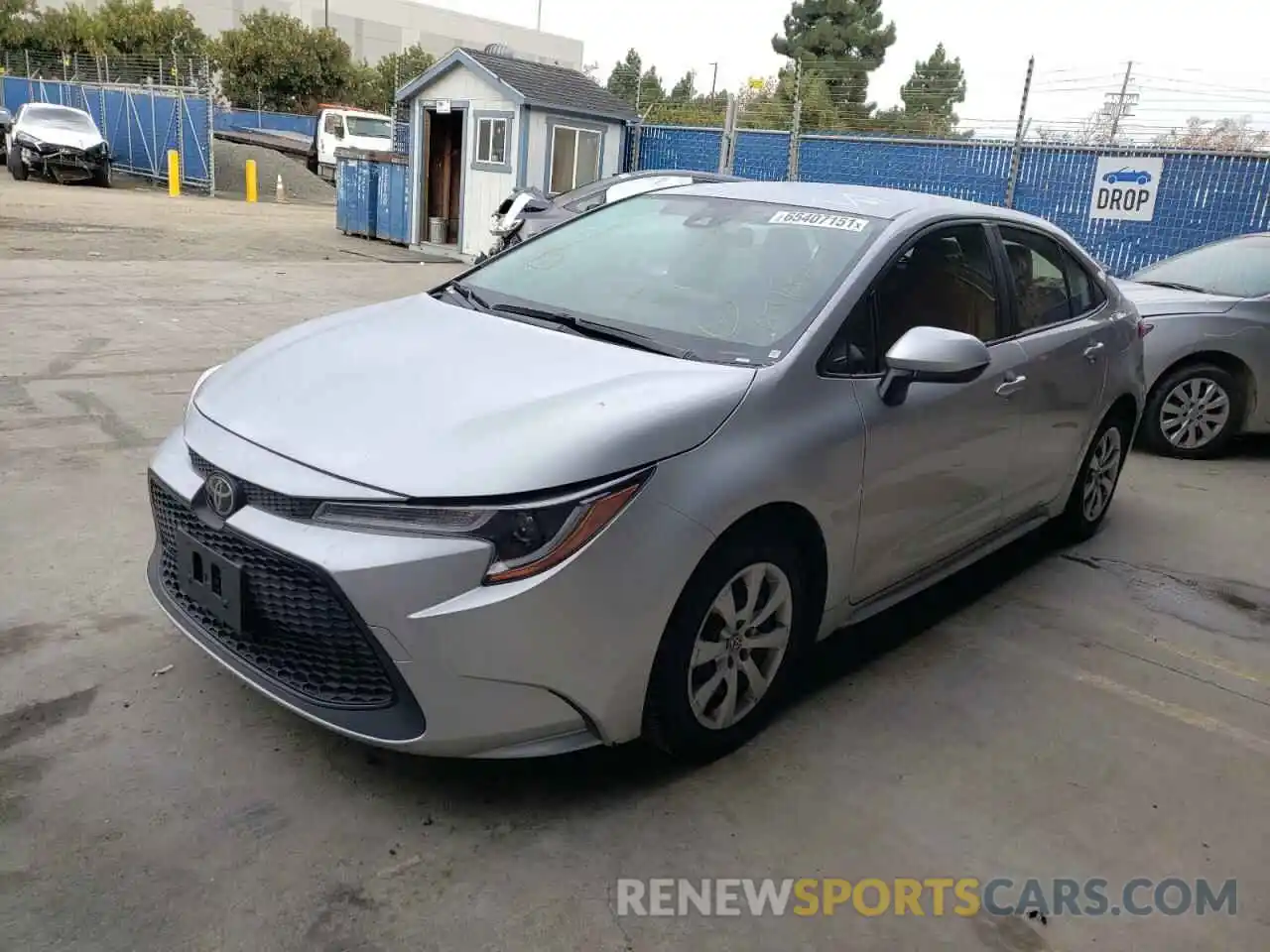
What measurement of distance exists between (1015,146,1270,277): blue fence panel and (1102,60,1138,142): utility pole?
0.66 metres

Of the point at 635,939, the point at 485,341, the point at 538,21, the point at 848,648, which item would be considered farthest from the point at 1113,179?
the point at 538,21

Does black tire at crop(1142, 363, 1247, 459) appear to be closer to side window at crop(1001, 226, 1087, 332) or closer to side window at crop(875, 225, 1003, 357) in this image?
side window at crop(1001, 226, 1087, 332)

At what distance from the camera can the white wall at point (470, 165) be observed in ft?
49.1

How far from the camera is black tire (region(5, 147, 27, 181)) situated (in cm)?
2306

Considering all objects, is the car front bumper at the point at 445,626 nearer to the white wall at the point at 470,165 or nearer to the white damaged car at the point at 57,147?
the white wall at the point at 470,165

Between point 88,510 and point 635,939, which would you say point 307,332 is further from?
point 635,939

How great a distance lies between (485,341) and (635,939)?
5.61ft

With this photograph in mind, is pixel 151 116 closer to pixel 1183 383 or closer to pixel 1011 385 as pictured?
pixel 1183 383

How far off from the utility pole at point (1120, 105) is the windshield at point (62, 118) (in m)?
21.6

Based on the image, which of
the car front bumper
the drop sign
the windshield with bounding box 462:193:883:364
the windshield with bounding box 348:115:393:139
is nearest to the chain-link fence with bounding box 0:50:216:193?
the windshield with bounding box 348:115:393:139

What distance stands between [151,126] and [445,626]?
2921cm

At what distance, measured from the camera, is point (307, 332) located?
334cm

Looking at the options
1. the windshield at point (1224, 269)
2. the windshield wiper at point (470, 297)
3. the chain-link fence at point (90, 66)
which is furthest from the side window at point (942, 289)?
the chain-link fence at point (90, 66)

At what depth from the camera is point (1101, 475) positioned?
5.03 metres
